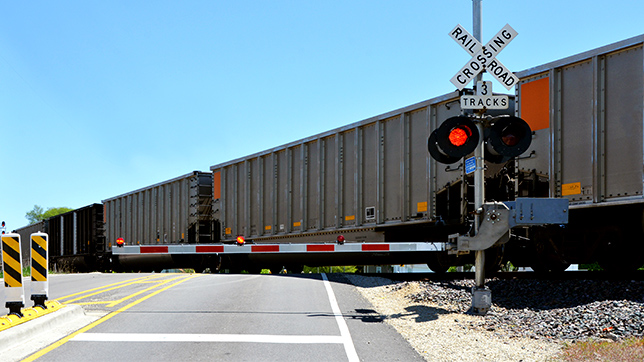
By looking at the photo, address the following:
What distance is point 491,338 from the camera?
6.38 meters

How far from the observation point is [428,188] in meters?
12.7

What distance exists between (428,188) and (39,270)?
8172 millimetres

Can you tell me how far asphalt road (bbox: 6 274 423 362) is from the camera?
5477 millimetres

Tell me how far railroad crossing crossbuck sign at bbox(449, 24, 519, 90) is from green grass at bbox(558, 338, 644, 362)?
3.70 m

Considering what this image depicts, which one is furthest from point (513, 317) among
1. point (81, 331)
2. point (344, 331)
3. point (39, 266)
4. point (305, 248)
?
point (39, 266)

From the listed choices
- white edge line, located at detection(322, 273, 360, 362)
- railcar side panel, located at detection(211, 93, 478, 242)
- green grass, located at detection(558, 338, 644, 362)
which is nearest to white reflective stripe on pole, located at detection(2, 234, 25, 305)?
white edge line, located at detection(322, 273, 360, 362)

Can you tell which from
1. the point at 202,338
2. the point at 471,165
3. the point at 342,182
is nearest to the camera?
the point at 202,338

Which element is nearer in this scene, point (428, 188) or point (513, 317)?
point (513, 317)

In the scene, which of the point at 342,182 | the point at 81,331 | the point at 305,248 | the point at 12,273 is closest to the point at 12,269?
the point at 12,273

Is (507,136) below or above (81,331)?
above

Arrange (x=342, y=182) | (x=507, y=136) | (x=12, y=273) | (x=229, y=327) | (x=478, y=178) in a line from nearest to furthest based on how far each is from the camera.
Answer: (x=229, y=327) → (x=12, y=273) → (x=507, y=136) → (x=478, y=178) → (x=342, y=182)

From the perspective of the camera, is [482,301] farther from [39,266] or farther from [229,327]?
[39,266]

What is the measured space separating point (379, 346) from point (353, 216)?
9.06m

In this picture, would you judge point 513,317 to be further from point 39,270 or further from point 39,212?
point 39,212
